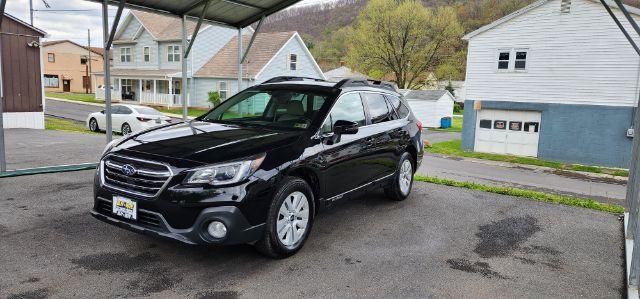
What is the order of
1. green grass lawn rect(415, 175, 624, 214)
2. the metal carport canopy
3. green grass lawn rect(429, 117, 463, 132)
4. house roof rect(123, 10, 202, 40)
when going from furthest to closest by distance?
house roof rect(123, 10, 202, 40), green grass lawn rect(429, 117, 463, 132), the metal carport canopy, green grass lawn rect(415, 175, 624, 214)

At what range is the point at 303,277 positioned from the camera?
3.90 m

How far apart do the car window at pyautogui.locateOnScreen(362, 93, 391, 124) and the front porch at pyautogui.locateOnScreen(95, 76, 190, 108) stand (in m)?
31.1

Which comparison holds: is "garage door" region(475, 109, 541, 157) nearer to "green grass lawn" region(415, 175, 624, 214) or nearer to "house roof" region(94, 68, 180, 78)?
"green grass lawn" region(415, 175, 624, 214)

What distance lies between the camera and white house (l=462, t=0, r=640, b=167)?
58.7 feet

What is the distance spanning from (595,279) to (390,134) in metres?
2.81

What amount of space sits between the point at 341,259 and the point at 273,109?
6.47 ft

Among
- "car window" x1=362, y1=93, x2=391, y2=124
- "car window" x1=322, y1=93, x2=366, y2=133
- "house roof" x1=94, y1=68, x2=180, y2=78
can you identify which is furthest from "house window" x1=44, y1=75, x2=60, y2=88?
"car window" x1=322, y1=93, x2=366, y2=133

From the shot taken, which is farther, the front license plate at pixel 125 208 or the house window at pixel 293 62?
the house window at pixel 293 62

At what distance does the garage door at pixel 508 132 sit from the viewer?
20.1m

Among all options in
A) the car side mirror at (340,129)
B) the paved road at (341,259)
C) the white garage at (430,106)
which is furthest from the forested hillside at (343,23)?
the car side mirror at (340,129)

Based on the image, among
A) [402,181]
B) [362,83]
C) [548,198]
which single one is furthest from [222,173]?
[548,198]

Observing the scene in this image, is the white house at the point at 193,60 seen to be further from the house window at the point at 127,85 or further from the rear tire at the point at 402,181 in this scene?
the rear tire at the point at 402,181

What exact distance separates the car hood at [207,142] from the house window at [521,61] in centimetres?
1836

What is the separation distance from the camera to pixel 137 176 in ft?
12.7
